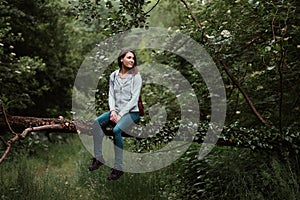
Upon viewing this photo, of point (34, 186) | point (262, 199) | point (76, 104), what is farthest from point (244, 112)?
point (76, 104)

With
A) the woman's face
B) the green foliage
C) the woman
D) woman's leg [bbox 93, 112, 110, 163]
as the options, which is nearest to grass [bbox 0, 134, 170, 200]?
the green foliage

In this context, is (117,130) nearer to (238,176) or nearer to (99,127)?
(99,127)

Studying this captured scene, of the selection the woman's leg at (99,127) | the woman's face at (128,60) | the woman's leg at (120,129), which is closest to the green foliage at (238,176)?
the woman's leg at (120,129)

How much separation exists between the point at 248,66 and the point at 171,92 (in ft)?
5.85

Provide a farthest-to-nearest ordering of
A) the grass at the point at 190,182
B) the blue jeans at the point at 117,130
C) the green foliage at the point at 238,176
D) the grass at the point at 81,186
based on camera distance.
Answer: the grass at the point at 81,186
the grass at the point at 190,182
the green foliage at the point at 238,176
the blue jeans at the point at 117,130

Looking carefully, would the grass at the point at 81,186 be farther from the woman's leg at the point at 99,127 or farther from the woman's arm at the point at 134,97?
the woman's arm at the point at 134,97

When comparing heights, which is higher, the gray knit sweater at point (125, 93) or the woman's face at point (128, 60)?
the woman's face at point (128, 60)

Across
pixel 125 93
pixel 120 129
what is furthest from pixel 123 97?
pixel 120 129

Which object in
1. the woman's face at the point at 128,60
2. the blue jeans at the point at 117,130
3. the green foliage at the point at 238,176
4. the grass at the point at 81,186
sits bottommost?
the grass at the point at 81,186

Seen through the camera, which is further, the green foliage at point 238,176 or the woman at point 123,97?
the green foliage at point 238,176

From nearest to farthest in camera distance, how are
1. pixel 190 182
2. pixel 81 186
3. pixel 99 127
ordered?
1. pixel 99 127
2. pixel 190 182
3. pixel 81 186

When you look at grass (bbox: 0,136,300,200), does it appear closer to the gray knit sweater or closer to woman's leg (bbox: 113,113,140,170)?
woman's leg (bbox: 113,113,140,170)

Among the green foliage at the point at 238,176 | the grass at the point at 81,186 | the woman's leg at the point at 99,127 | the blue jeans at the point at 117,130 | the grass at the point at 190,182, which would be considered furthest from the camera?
the grass at the point at 81,186

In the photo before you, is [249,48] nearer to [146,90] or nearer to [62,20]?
[146,90]
